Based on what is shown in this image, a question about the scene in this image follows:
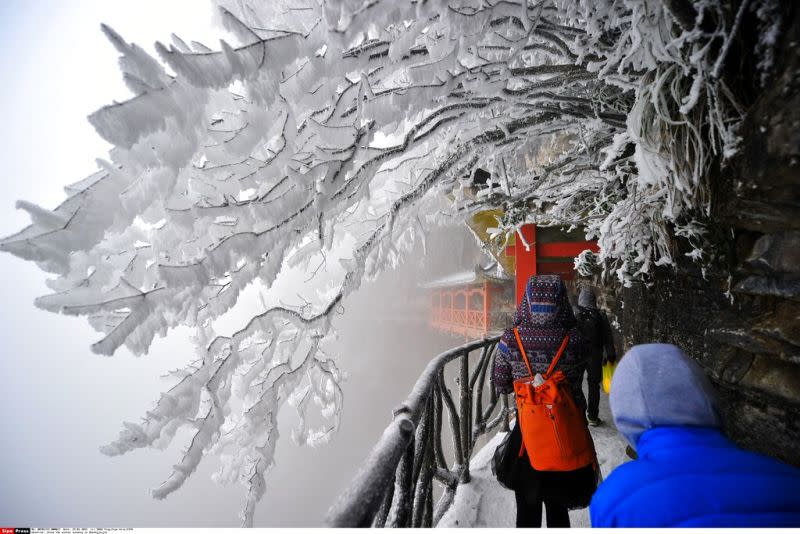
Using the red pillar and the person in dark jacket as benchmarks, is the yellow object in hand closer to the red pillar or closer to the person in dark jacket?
the person in dark jacket

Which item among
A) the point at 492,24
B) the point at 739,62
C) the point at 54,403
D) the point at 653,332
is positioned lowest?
the point at 54,403

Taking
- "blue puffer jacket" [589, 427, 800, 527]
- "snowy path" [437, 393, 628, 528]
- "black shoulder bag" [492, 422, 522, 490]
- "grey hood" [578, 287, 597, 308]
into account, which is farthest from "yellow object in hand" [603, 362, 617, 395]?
"blue puffer jacket" [589, 427, 800, 527]

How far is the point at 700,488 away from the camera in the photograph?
762 mm

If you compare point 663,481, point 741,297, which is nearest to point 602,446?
point 741,297

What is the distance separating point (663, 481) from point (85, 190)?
2024 mm

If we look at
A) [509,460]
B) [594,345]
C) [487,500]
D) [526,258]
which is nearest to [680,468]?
[509,460]

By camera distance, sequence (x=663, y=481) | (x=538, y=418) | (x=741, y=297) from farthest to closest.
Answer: (x=741, y=297)
(x=538, y=418)
(x=663, y=481)

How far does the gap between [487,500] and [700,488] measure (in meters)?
2.45

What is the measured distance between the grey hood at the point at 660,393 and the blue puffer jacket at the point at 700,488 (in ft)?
0.17

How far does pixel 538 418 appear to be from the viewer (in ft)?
5.91

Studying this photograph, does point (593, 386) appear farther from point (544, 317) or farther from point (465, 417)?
point (544, 317)

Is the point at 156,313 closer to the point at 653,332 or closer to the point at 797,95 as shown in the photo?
the point at 797,95

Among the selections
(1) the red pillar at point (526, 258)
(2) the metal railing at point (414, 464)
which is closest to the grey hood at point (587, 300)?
(1) the red pillar at point (526, 258)

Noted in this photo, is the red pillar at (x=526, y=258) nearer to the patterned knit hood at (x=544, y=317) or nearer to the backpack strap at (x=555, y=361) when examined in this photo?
the patterned knit hood at (x=544, y=317)
